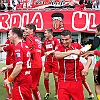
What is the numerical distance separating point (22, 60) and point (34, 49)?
6.60 ft

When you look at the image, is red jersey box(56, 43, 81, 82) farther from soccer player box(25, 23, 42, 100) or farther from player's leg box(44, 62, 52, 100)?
player's leg box(44, 62, 52, 100)

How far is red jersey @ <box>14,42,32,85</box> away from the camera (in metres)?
5.05

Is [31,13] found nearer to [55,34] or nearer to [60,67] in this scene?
[55,34]

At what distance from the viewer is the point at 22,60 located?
5.08 m

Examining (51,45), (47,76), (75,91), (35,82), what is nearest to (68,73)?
(75,91)

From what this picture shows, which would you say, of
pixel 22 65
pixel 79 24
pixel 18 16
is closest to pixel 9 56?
pixel 22 65

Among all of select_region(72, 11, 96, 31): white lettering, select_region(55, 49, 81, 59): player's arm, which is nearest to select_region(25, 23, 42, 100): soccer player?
select_region(55, 49, 81, 59): player's arm

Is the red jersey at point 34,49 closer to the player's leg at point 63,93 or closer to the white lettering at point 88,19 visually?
the player's leg at point 63,93

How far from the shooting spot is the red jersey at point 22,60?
16.6ft

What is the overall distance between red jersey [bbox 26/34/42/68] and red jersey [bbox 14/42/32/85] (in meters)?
1.65

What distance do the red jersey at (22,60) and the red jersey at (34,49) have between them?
1652 mm

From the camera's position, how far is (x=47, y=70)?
843cm

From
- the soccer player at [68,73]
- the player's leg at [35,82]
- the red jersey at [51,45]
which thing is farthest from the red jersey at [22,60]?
the red jersey at [51,45]

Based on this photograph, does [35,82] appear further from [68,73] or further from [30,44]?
[68,73]
